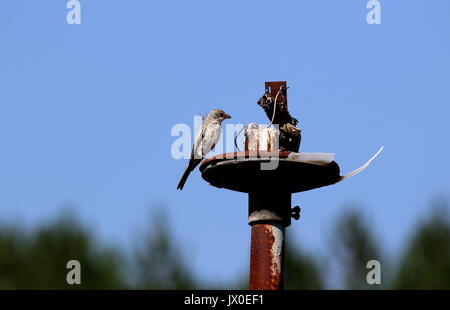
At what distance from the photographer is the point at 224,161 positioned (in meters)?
12.3

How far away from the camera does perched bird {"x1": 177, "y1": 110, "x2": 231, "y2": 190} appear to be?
16.0 metres

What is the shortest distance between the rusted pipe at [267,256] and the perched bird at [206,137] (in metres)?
3.69

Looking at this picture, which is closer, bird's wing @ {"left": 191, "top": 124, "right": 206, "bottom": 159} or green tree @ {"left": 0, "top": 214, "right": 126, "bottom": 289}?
bird's wing @ {"left": 191, "top": 124, "right": 206, "bottom": 159}

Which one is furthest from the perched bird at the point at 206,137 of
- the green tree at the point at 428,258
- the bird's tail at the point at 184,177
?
the green tree at the point at 428,258

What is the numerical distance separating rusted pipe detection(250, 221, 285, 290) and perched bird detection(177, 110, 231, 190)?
12.1 feet

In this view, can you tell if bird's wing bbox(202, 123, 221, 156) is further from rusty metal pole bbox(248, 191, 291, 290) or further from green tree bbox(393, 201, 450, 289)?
green tree bbox(393, 201, 450, 289)

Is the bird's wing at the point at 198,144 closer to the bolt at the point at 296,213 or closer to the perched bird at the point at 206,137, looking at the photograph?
the perched bird at the point at 206,137

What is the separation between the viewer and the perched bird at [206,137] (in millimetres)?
16016

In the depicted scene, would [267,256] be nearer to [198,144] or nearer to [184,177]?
[184,177]

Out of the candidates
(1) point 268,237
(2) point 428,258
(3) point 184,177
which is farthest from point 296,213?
(2) point 428,258

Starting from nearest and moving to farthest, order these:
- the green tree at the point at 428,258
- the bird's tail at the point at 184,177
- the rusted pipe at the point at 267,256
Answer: the rusted pipe at the point at 267,256, the bird's tail at the point at 184,177, the green tree at the point at 428,258

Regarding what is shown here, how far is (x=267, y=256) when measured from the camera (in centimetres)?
1210

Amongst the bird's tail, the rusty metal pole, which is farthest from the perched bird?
the rusty metal pole
